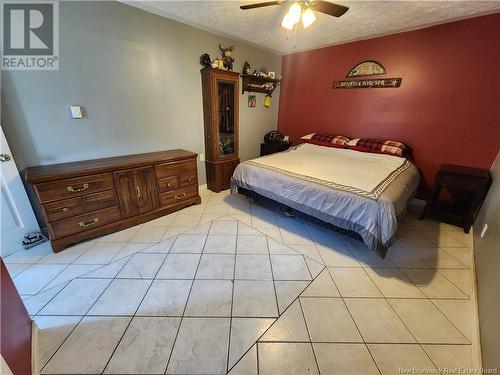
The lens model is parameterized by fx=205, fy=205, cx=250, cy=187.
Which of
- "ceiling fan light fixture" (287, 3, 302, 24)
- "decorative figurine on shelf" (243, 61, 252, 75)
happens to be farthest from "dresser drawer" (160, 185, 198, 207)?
"ceiling fan light fixture" (287, 3, 302, 24)

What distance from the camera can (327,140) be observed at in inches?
139

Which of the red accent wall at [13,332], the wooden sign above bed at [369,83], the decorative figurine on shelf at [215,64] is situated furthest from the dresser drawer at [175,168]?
the wooden sign above bed at [369,83]

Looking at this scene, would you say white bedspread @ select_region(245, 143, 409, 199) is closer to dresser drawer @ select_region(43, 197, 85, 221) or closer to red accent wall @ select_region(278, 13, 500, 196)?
red accent wall @ select_region(278, 13, 500, 196)

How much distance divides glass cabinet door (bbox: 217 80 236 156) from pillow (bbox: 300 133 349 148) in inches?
55.2

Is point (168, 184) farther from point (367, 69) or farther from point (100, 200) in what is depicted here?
point (367, 69)

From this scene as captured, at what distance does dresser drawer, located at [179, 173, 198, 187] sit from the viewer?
8.98 feet

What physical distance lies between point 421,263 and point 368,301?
82 centimetres

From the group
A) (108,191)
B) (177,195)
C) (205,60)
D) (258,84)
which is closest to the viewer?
(108,191)

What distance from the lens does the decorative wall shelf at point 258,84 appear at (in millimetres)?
3563

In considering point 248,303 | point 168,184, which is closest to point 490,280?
point 248,303

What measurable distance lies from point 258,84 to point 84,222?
11.0 ft

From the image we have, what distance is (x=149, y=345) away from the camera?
1.23 metres

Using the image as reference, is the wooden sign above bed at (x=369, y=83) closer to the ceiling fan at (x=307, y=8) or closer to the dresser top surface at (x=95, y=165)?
the ceiling fan at (x=307, y=8)

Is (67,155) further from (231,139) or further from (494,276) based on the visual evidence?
(494,276)
